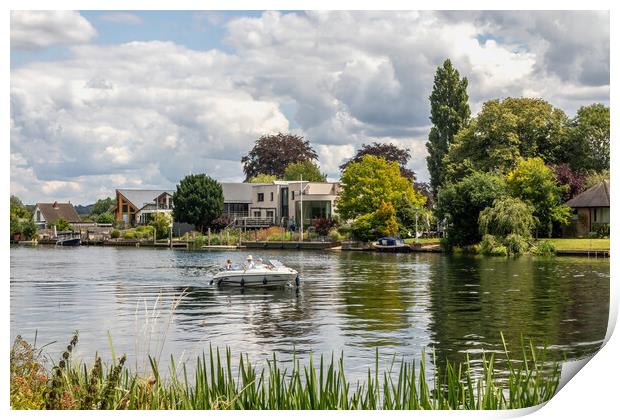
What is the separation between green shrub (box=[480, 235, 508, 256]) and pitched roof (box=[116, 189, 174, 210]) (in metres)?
14.5

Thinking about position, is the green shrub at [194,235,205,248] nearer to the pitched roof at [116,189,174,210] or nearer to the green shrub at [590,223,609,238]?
the pitched roof at [116,189,174,210]

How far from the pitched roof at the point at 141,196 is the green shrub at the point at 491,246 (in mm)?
14514

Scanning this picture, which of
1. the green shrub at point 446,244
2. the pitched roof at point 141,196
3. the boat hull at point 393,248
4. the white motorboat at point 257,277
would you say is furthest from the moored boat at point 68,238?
the white motorboat at point 257,277

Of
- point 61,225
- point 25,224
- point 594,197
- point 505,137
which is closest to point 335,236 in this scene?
point 505,137

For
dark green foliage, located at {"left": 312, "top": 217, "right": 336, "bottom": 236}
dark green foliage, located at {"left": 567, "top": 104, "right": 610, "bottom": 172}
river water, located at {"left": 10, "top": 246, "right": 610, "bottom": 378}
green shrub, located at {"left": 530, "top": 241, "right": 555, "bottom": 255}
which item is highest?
dark green foliage, located at {"left": 567, "top": 104, "right": 610, "bottom": 172}

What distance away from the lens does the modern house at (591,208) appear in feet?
105

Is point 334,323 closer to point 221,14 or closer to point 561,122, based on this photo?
point 221,14

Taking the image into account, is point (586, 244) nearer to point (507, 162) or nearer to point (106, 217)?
point (507, 162)

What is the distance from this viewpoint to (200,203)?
53.4 metres

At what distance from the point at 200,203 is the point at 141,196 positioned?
705cm

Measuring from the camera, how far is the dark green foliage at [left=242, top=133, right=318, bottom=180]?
5678cm

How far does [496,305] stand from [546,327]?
407 cm

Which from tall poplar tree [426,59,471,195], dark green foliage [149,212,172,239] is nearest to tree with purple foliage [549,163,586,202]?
tall poplar tree [426,59,471,195]

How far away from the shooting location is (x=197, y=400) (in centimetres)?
858
